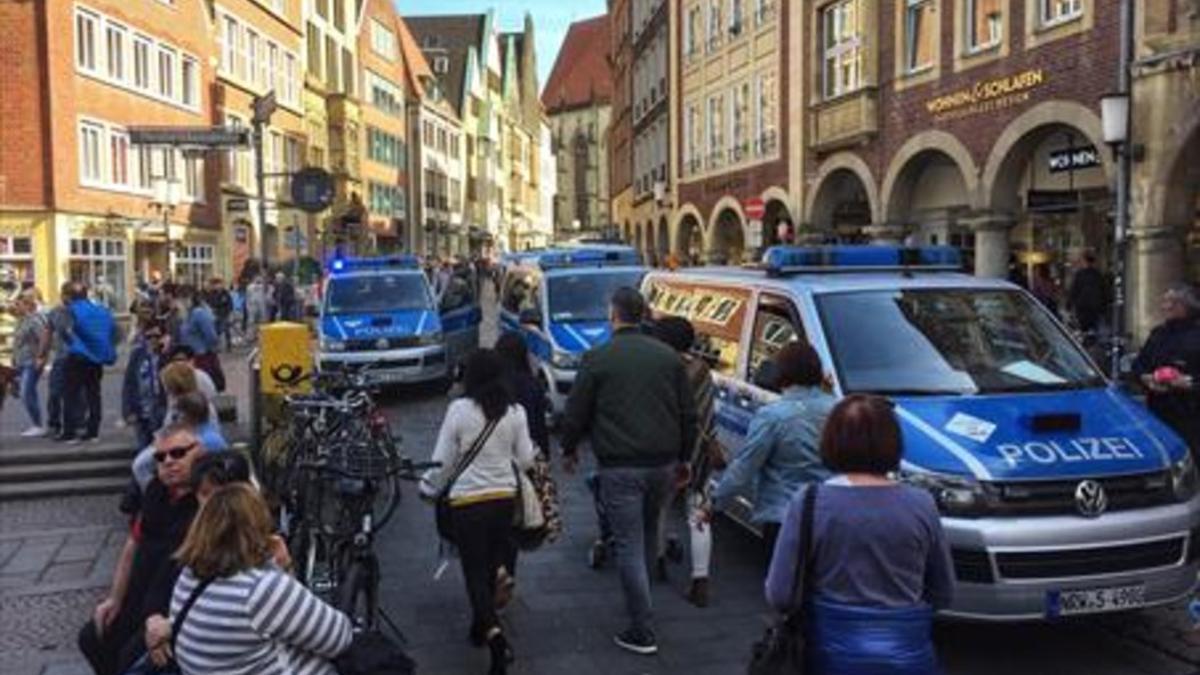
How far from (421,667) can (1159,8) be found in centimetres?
1395

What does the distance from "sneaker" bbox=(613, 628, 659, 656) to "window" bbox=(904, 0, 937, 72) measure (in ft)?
60.2

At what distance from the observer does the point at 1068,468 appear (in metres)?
5.71

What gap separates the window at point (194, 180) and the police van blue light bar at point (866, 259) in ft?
100

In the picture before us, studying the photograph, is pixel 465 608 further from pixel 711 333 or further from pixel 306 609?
pixel 306 609

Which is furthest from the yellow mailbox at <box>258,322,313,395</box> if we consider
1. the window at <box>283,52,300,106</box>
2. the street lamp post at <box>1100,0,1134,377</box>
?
the window at <box>283,52,300,106</box>

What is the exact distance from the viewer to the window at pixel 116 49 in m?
30.4

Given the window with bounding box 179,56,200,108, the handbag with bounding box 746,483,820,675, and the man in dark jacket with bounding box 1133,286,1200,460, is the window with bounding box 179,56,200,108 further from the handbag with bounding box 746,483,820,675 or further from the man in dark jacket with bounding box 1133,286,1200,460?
the handbag with bounding box 746,483,820,675

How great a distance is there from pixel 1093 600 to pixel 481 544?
117 inches

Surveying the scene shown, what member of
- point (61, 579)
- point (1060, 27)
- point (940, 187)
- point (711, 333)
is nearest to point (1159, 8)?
point (1060, 27)

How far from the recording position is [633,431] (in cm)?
609

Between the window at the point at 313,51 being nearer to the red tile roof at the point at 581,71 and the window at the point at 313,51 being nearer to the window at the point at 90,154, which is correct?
the window at the point at 90,154

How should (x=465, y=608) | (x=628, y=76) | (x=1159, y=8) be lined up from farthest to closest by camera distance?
(x=628, y=76) < (x=1159, y=8) < (x=465, y=608)

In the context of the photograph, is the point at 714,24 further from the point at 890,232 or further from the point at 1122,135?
the point at 1122,135

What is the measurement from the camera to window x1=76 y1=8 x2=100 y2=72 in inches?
1132
